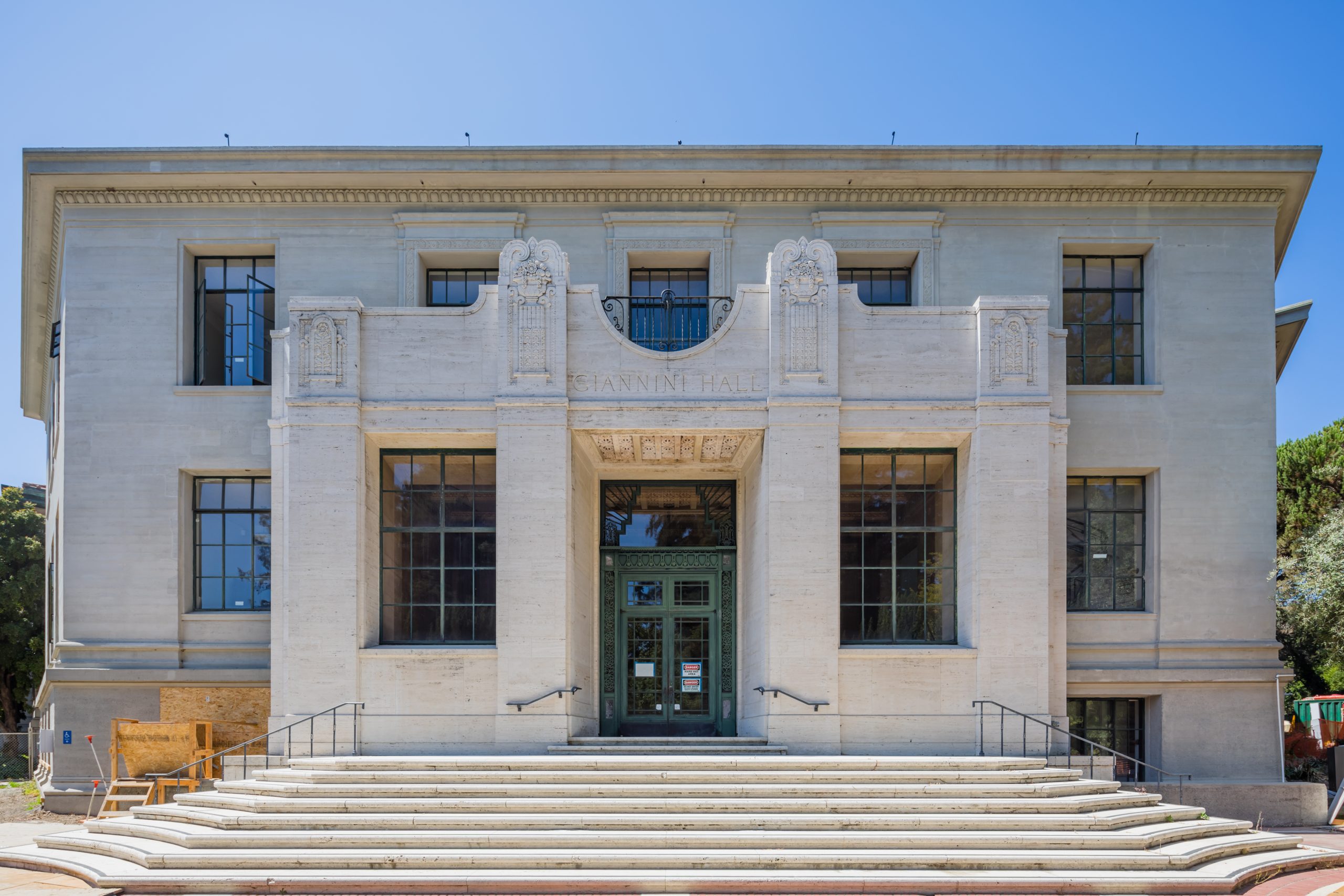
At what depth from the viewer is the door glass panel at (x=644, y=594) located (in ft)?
63.2

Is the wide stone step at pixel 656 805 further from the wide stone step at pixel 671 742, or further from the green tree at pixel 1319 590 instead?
the green tree at pixel 1319 590

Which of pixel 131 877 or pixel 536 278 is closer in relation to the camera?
pixel 131 877

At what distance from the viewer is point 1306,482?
116 ft

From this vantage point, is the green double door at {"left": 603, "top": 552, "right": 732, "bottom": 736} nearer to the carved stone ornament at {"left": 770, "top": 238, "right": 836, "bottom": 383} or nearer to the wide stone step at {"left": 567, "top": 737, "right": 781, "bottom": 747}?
the wide stone step at {"left": 567, "top": 737, "right": 781, "bottom": 747}

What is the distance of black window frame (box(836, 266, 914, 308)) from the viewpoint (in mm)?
20062

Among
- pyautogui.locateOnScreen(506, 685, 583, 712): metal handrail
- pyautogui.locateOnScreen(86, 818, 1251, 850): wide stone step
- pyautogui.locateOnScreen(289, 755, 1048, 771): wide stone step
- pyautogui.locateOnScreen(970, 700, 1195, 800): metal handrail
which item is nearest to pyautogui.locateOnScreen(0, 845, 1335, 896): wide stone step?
pyautogui.locateOnScreen(86, 818, 1251, 850): wide stone step

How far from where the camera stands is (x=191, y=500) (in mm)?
19266

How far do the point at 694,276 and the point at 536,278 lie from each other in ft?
14.8

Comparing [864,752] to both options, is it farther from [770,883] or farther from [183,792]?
[183,792]

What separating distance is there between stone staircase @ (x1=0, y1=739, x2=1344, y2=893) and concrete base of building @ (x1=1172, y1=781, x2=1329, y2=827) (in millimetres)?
4117

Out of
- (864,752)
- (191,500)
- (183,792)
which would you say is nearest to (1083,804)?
(864,752)

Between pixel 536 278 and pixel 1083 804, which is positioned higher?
pixel 536 278

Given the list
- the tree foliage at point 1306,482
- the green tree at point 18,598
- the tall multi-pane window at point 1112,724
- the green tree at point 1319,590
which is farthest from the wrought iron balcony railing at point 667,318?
the green tree at point 18,598

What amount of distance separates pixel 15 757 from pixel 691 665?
93.1 ft
